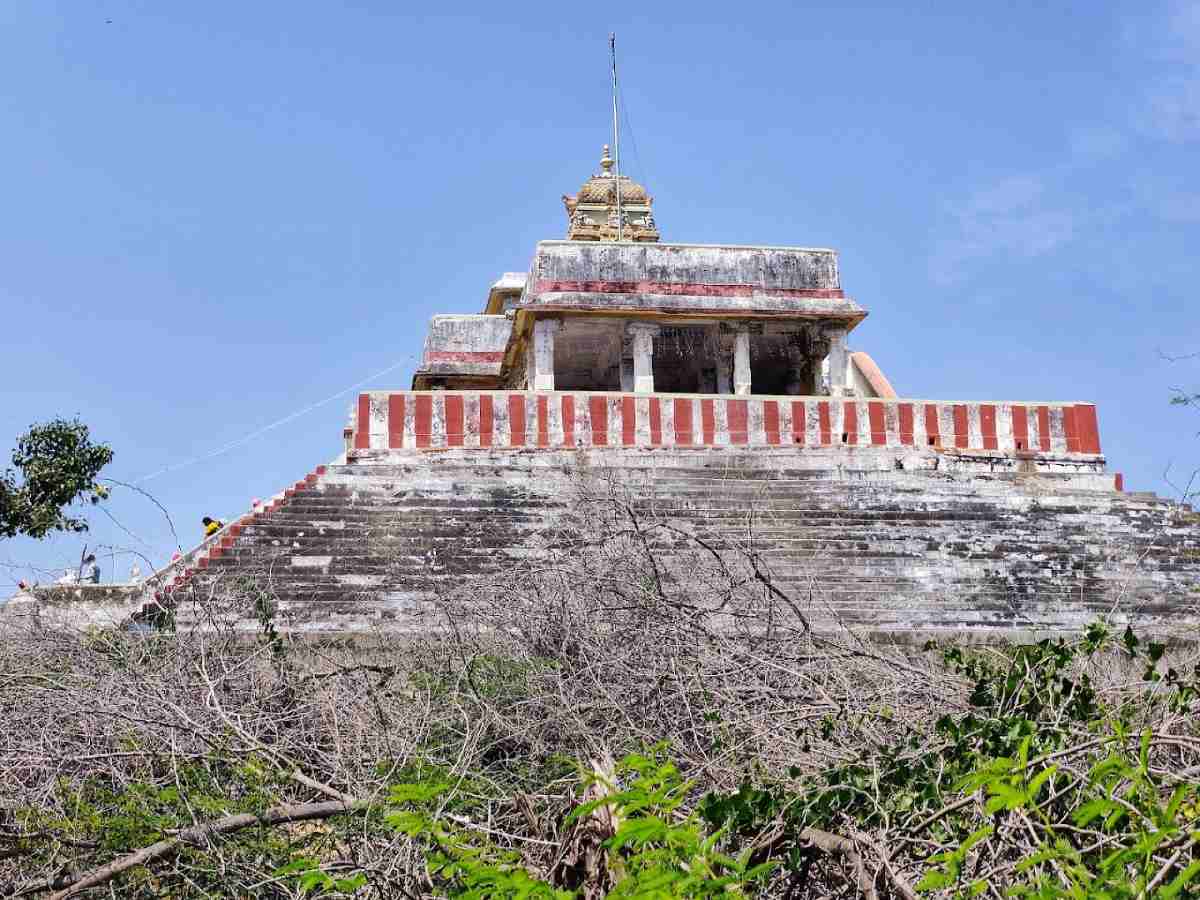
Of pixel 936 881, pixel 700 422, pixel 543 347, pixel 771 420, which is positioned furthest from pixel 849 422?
pixel 936 881

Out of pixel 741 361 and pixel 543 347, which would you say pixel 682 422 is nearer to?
pixel 741 361

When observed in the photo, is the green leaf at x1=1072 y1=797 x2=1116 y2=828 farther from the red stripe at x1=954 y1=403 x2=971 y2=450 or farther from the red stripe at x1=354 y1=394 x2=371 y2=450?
the red stripe at x1=954 y1=403 x2=971 y2=450

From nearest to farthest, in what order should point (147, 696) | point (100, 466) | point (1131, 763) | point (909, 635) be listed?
point (1131, 763) < point (147, 696) < point (909, 635) < point (100, 466)

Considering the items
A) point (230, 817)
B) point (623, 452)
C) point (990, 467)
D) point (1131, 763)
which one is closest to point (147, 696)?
point (230, 817)

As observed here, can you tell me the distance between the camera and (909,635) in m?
15.3

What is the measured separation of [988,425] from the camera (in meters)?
21.6

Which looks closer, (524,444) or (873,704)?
(873,704)

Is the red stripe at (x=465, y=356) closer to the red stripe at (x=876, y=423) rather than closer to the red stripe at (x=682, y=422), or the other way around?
the red stripe at (x=682, y=422)

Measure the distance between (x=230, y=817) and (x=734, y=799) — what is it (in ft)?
7.64

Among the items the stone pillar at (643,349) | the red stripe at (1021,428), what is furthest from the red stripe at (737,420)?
the red stripe at (1021,428)

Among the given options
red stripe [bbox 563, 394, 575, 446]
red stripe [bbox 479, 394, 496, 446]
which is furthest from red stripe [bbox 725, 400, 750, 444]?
red stripe [bbox 479, 394, 496, 446]

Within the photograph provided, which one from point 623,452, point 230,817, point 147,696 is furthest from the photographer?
point 623,452

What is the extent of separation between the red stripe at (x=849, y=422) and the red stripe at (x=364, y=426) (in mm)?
6002

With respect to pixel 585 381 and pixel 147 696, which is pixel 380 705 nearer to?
pixel 147 696
